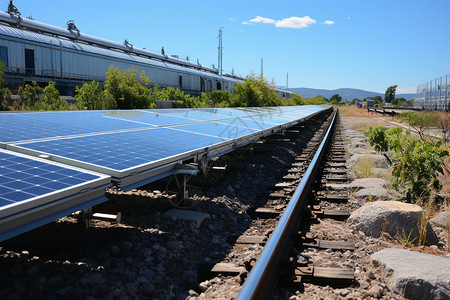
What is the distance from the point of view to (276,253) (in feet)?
11.5

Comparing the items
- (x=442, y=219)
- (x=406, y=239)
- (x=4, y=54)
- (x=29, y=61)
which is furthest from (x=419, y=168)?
(x=29, y=61)

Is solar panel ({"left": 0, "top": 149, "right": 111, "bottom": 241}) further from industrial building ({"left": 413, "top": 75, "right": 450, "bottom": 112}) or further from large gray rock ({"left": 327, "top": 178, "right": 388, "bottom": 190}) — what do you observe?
industrial building ({"left": 413, "top": 75, "right": 450, "bottom": 112})

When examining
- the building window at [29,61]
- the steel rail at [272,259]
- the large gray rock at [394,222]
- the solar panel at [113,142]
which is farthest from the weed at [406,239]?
the building window at [29,61]

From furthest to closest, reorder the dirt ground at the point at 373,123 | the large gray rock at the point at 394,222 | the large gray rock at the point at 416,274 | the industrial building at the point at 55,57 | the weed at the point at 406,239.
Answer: the industrial building at the point at 55,57 → the dirt ground at the point at 373,123 → the large gray rock at the point at 394,222 → the weed at the point at 406,239 → the large gray rock at the point at 416,274

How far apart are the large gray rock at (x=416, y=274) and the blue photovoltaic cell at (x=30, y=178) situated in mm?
2818

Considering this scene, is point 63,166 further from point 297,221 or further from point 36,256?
point 297,221

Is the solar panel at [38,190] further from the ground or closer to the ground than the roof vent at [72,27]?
closer to the ground

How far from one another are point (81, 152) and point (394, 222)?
3.86 m

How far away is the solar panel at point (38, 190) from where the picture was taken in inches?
109

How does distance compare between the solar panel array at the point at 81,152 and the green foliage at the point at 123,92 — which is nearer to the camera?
the solar panel array at the point at 81,152

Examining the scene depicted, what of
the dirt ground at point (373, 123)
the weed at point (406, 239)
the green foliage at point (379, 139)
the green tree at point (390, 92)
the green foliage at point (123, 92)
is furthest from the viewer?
the green tree at point (390, 92)

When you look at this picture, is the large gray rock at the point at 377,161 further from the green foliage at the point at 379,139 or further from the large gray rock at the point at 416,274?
the large gray rock at the point at 416,274

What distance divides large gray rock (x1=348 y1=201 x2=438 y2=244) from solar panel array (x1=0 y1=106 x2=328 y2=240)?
8.03 ft

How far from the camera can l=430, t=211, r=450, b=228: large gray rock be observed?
532cm
